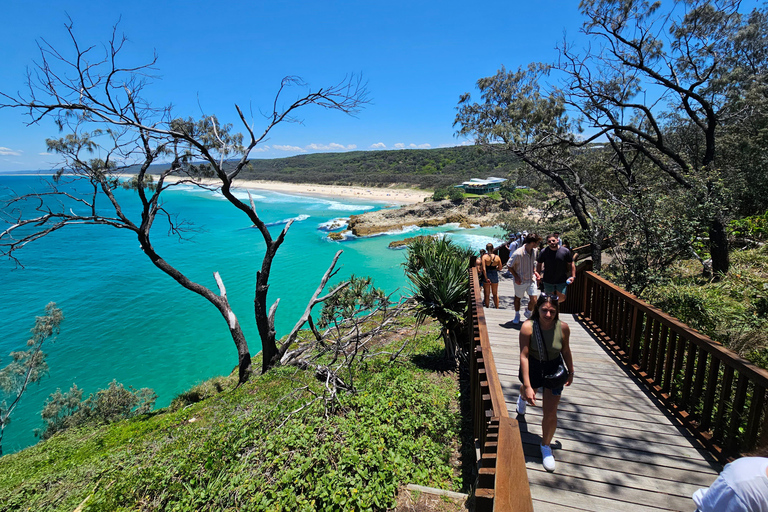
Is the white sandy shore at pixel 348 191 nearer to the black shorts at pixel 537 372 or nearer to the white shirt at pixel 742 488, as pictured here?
the black shorts at pixel 537 372

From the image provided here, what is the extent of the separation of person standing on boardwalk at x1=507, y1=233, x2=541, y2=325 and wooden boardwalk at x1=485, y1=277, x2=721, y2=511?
1848mm

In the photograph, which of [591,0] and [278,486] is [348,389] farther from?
[591,0]

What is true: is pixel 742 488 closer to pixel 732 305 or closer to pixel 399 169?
pixel 732 305

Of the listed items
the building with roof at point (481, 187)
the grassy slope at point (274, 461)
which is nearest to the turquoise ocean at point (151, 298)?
the grassy slope at point (274, 461)

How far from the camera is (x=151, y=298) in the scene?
93.6 feet

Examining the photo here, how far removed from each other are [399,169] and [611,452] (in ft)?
372

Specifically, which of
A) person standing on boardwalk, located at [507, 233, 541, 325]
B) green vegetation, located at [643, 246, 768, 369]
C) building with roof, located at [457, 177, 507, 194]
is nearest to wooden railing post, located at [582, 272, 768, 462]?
green vegetation, located at [643, 246, 768, 369]

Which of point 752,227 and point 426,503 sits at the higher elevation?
point 752,227

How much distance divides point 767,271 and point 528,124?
8022 mm

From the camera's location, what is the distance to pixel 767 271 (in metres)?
8.08

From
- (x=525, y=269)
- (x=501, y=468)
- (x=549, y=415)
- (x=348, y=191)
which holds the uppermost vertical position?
(x=348, y=191)

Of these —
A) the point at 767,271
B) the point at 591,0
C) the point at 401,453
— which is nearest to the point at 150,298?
the point at 401,453

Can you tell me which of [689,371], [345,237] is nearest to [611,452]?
[689,371]

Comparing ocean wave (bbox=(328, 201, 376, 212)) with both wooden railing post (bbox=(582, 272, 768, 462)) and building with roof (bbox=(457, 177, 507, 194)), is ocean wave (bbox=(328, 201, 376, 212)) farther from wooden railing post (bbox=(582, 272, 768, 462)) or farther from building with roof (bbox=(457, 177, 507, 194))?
wooden railing post (bbox=(582, 272, 768, 462))
